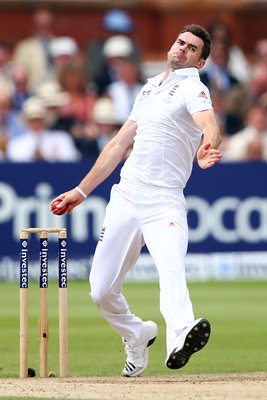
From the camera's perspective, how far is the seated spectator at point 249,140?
17672 mm

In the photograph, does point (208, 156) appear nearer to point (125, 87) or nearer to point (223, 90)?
point (125, 87)

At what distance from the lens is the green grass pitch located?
9.09m

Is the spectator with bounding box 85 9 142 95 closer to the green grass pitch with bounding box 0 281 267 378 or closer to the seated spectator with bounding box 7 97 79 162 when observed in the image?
the seated spectator with bounding box 7 97 79 162

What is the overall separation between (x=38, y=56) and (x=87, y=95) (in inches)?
38.4

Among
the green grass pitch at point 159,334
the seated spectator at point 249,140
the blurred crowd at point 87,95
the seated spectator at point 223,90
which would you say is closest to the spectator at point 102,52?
the blurred crowd at point 87,95

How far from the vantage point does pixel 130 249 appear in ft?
26.3

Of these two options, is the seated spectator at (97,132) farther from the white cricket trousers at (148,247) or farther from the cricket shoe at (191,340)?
the cricket shoe at (191,340)

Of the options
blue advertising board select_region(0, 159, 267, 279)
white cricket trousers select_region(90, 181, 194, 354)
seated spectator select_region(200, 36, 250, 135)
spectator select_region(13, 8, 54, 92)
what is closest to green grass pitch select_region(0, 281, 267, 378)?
blue advertising board select_region(0, 159, 267, 279)

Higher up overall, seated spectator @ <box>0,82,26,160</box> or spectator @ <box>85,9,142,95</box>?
spectator @ <box>85,9,142,95</box>

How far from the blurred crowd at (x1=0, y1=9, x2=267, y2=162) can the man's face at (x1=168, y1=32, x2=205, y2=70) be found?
8.17 m

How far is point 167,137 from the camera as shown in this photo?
7.94m

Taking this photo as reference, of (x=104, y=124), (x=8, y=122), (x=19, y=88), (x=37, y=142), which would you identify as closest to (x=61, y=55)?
(x=19, y=88)

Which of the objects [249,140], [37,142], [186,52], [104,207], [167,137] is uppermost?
[186,52]

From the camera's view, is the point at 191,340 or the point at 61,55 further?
the point at 61,55
